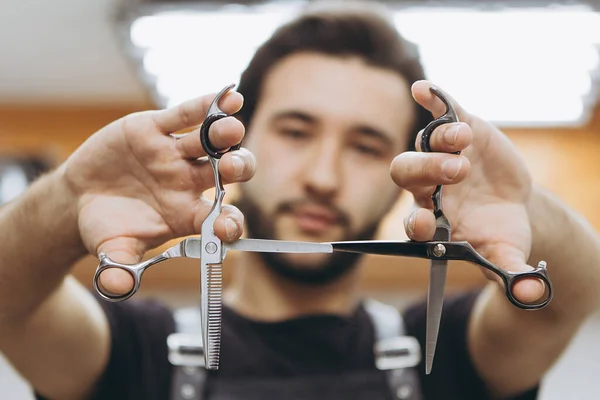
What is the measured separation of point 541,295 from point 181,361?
0.43 metres

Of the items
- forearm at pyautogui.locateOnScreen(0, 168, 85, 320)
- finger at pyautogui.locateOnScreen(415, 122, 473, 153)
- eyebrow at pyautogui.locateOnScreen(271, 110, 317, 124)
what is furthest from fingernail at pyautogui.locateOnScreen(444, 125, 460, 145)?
eyebrow at pyautogui.locateOnScreen(271, 110, 317, 124)

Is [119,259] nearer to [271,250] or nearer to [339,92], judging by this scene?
[271,250]

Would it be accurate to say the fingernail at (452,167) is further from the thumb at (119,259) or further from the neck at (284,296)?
the neck at (284,296)

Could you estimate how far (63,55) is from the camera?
47.1 inches

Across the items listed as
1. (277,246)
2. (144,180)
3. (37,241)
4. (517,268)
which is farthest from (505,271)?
(37,241)

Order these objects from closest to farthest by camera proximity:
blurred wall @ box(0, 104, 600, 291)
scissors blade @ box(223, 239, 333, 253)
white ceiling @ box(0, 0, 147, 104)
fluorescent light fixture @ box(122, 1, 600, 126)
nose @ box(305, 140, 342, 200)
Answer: scissors blade @ box(223, 239, 333, 253) → nose @ box(305, 140, 342, 200) → fluorescent light fixture @ box(122, 1, 600, 126) → white ceiling @ box(0, 0, 147, 104) → blurred wall @ box(0, 104, 600, 291)

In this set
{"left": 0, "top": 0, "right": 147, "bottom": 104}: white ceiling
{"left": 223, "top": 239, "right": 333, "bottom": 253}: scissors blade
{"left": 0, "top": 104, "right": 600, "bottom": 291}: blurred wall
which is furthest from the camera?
{"left": 0, "top": 104, "right": 600, "bottom": 291}: blurred wall

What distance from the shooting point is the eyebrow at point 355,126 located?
751 millimetres

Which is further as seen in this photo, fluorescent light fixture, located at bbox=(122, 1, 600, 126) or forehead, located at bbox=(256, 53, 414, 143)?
fluorescent light fixture, located at bbox=(122, 1, 600, 126)

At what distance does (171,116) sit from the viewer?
436 millimetres

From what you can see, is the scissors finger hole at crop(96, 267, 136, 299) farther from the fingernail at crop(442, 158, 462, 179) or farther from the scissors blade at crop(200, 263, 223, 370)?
the fingernail at crop(442, 158, 462, 179)

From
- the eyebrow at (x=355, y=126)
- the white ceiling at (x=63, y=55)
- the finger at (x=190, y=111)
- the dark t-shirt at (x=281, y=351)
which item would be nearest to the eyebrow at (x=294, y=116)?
the eyebrow at (x=355, y=126)

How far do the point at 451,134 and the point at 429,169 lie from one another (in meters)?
0.02

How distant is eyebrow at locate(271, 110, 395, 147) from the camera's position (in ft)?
2.46
